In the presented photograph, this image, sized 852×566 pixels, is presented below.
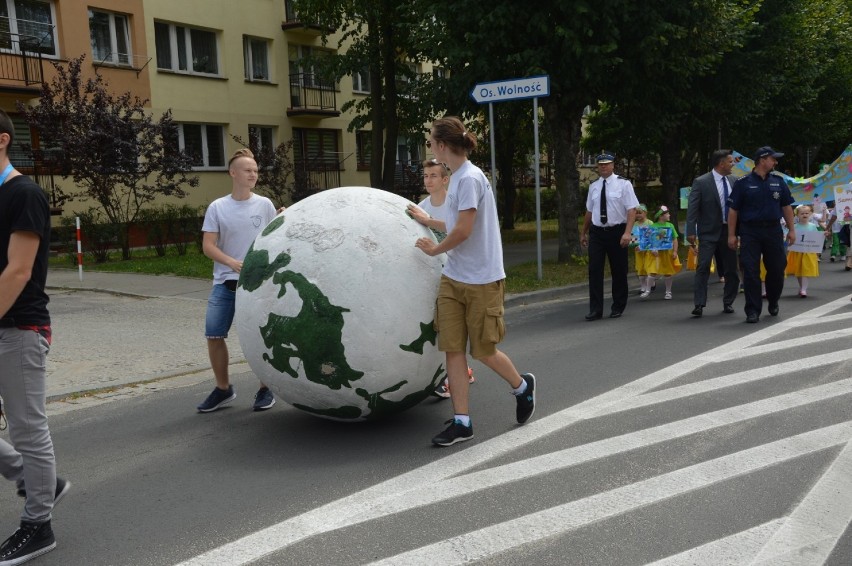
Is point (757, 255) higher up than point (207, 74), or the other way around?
point (207, 74)

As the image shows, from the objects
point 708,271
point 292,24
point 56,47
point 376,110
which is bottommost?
point 708,271

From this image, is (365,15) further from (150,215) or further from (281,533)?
(281,533)

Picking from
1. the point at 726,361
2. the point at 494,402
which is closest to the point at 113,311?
the point at 494,402

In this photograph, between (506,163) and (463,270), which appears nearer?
(463,270)

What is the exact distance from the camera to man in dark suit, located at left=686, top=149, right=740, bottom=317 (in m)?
10.1

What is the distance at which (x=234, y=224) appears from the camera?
6070mm

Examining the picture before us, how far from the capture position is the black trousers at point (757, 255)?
30.8 feet

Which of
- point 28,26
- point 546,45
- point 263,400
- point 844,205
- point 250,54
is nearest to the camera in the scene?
point 263,400

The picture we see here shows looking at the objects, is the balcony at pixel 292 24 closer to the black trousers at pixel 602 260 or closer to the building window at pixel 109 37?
the building window at pixel 109 37

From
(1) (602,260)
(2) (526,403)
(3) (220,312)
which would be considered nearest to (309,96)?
(1) (602,260)

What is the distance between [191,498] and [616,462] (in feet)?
7.77

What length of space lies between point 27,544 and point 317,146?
29256 millimetres

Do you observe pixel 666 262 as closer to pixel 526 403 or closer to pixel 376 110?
pixel 526 403

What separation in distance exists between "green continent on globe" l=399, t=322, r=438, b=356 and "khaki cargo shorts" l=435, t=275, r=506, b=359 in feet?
0.15
